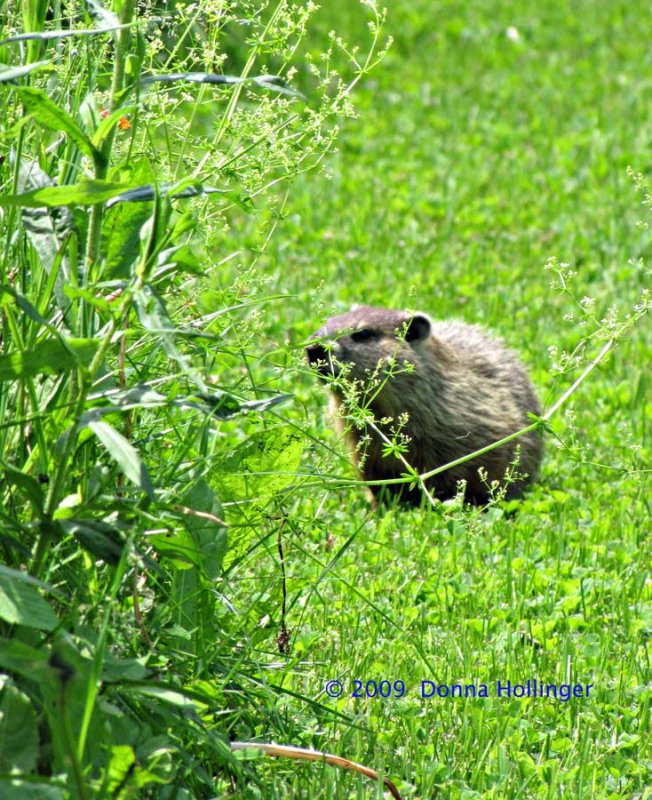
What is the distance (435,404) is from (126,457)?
11.8ft

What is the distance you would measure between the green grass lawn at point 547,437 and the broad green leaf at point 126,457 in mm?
865

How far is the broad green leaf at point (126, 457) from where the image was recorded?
83.8 inches

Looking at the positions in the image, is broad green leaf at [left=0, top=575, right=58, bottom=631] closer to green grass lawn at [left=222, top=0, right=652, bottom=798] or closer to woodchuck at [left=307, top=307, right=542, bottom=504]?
green grass lawn at [left=222, top=0, right=652, bottom=798]

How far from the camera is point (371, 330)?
556cm

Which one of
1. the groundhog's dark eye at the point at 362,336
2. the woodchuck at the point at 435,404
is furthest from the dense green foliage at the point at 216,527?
the groundhog's dark eye at the point at 362,336

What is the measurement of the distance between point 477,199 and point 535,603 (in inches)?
205

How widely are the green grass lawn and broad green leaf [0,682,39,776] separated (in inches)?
25.9

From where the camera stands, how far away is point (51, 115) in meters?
2.33

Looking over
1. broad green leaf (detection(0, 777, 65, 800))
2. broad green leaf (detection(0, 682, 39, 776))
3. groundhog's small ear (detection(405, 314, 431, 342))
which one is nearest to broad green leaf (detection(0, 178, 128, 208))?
broad green leaf (detection(0, 682, 39, 776))

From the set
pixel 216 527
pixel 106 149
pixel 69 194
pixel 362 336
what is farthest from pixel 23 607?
pixel 362 336

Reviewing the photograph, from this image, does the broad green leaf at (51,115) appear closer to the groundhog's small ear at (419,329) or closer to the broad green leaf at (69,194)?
the broad green leaf at (69,194)

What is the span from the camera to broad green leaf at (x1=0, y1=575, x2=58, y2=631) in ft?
7.35

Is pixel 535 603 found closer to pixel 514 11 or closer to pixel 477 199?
pixel 477 199

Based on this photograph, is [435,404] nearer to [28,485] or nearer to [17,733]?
[28,485]
